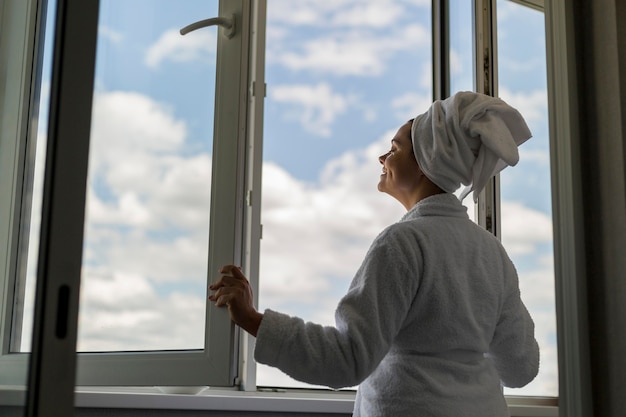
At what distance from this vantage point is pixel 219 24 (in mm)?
1668

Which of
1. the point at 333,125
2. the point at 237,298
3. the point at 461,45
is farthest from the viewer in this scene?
the point at 333,125

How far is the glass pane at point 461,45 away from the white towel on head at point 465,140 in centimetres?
78

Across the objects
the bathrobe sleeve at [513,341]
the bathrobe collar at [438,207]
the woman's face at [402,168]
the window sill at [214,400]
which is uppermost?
the woman's face at [402,168]

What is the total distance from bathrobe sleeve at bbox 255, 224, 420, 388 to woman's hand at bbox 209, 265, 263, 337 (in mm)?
70

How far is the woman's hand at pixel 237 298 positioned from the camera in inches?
51.6

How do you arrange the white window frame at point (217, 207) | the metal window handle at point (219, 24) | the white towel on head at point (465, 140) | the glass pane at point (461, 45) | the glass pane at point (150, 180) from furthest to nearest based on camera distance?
the glass pane at point (461, 45), the metal window handle at point (219, 24), the glass pane at point (150, 180), the white towel on head at point (465, 140), the white window frame at point (217, 207)

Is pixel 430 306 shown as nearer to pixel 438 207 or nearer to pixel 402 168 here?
pixel 438 207

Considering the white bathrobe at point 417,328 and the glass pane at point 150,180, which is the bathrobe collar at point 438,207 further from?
the glass pane at point 150,180

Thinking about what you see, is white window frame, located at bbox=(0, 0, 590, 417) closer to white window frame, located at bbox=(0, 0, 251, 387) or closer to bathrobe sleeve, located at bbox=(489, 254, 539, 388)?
white window frame, located at bbox=(0, 0, 251, 387)

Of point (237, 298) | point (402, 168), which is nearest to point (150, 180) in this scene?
point (237, 298)

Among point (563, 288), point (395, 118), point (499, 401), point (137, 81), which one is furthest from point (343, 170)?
point (499, 401)

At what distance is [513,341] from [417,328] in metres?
0.26

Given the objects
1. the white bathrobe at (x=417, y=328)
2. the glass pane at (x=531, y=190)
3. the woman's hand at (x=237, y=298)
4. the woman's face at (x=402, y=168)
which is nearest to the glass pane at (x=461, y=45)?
the glass pane at (x=531, y=190)

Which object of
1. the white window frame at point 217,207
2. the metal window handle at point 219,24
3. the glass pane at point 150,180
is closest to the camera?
the white window frame at point 217,207
